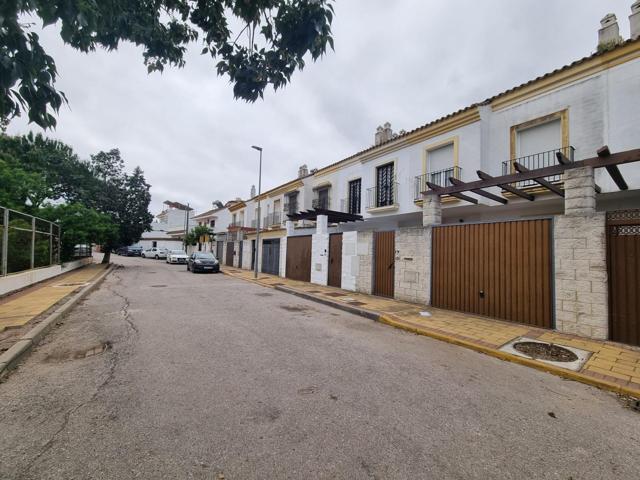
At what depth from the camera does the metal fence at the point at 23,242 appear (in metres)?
8.01

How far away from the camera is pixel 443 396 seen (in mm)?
3162

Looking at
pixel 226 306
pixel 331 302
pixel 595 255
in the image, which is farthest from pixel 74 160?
pixel 595 255

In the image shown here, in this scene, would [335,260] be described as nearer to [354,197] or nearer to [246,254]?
[354,197]

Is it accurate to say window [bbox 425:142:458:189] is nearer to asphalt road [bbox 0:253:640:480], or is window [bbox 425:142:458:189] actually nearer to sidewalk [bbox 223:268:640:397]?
sidewalk [bbox 223:268:640:397]

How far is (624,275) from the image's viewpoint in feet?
16.6

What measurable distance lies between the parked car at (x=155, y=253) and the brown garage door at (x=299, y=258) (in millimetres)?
26311

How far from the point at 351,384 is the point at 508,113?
10.8 meters

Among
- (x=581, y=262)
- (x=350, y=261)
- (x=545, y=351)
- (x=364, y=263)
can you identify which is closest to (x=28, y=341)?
(x=545, y=351)

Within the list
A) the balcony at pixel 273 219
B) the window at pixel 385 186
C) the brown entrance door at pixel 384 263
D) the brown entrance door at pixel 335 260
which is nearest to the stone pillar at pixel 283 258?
the brown entrance door at pixel 335 260

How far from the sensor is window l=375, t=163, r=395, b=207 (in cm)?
1326

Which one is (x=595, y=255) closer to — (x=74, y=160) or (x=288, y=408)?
(x=288, y=408)

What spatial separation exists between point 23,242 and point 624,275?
15.9m

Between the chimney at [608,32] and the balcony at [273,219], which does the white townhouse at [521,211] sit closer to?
the chimney at [608,32]

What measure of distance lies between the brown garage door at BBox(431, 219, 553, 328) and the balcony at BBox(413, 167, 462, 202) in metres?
3.78
